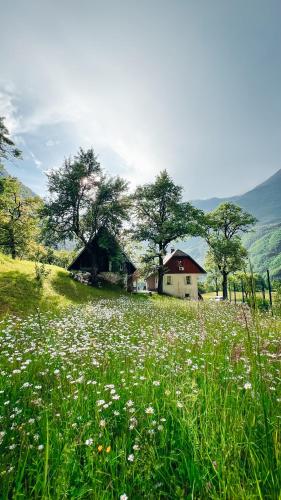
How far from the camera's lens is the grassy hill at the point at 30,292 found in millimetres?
16141

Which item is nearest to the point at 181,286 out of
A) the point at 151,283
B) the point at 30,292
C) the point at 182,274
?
A: the point at 182,274

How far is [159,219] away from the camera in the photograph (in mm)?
44062

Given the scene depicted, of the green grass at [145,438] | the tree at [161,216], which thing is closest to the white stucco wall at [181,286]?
the tree at [161,216]

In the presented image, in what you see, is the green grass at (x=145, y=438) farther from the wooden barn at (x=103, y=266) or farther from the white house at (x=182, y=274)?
the white house at (x=182, y=274)

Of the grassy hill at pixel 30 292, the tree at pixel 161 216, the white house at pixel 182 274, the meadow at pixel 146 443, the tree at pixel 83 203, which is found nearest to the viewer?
the meadow at pixel 146 443

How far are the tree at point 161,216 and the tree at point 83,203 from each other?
680 cm

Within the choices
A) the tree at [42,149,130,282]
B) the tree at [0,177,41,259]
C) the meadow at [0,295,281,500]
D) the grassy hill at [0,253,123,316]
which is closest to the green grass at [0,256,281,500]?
the meadow at [0,295,281,500]

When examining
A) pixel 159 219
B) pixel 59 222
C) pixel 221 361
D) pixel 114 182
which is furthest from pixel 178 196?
pixel 221 361

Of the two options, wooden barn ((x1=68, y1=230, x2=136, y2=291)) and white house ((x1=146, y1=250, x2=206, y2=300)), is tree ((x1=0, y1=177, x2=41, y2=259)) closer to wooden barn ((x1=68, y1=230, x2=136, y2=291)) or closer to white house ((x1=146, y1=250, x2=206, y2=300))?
wooden barn ((x1=68, y1=230, x2=136, y2=291))

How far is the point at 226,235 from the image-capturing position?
53.9m

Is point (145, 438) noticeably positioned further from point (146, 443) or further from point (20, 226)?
point (20, 226)

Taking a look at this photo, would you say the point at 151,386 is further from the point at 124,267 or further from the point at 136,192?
the point at 136,192

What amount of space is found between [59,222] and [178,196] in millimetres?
20515

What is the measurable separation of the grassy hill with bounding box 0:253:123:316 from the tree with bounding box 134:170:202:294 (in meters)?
16.8
